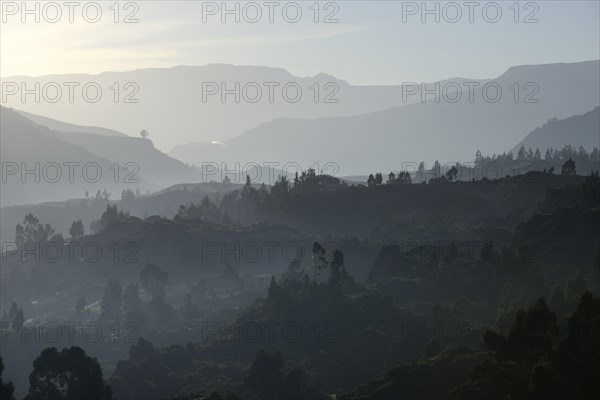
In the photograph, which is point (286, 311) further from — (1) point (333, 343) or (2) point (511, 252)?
(2) point (511, 252)

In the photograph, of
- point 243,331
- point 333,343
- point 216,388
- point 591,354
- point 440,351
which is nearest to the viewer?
point 591,354

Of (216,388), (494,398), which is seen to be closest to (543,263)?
(216,388)

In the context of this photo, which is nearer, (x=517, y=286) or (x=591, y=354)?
(x=591, y=354)

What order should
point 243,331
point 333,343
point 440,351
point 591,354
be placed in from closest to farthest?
1. point 591,354
2. point 440,351
3. point 333,343
4. point 243,331

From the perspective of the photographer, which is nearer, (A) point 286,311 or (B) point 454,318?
(B) point 454,318

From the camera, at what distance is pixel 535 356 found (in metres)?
96.6

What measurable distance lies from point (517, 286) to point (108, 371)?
8157 cm

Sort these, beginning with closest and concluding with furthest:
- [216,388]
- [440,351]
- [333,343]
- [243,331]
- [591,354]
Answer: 1. [591,354]
2. [440,351]
3. [216,388]
4. [333,343]
5. [243,331]

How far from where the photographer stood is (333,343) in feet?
551

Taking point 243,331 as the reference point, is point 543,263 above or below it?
above

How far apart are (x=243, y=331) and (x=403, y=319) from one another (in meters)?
30.9

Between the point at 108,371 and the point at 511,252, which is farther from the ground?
the point at 511,252

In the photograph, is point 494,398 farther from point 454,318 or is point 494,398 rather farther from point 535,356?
point 454,318

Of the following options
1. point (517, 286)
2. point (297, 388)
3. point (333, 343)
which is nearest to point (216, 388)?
point (297, 388)
